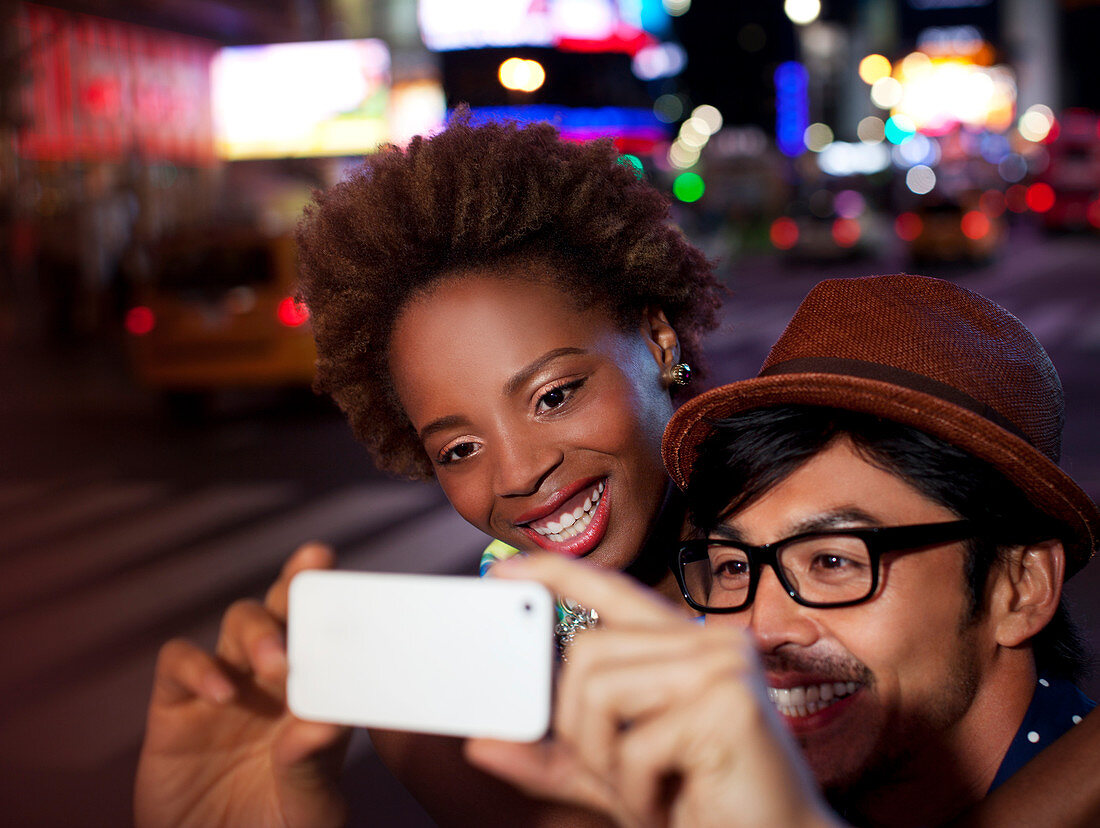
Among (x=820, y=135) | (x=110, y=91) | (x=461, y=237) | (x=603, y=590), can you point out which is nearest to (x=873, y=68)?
(x=820, y=135)

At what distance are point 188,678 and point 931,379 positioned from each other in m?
1.14

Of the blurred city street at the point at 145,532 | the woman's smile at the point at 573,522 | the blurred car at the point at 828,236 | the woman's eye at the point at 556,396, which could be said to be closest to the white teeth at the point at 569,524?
the woman's smile at the point at 573,522

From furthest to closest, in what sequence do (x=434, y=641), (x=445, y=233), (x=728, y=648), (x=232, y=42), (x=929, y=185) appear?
(x=929, y=185) < (x=232, y=42) < (x=445, y=233) < (x=434, y=641) < (x=728, y=648)

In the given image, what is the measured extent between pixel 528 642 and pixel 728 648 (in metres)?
0.18

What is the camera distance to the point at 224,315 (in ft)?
36.6

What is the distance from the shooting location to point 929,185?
52625mm

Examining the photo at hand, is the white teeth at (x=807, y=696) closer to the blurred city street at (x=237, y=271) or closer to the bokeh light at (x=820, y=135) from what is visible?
the blurred city street at (x=237, y=271)

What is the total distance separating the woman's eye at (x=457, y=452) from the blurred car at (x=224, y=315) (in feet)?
29.6

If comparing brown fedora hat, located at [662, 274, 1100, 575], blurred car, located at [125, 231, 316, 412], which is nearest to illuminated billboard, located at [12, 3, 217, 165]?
blurred car, located at [125, 231, 316, 412]

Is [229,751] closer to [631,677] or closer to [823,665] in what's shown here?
[631,677]

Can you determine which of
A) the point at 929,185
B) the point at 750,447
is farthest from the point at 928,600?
the point at 929,185

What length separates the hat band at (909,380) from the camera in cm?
172

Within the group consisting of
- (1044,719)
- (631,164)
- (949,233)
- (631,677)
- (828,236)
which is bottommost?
(828,236)

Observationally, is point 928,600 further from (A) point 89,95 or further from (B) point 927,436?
(A) point 89,95
